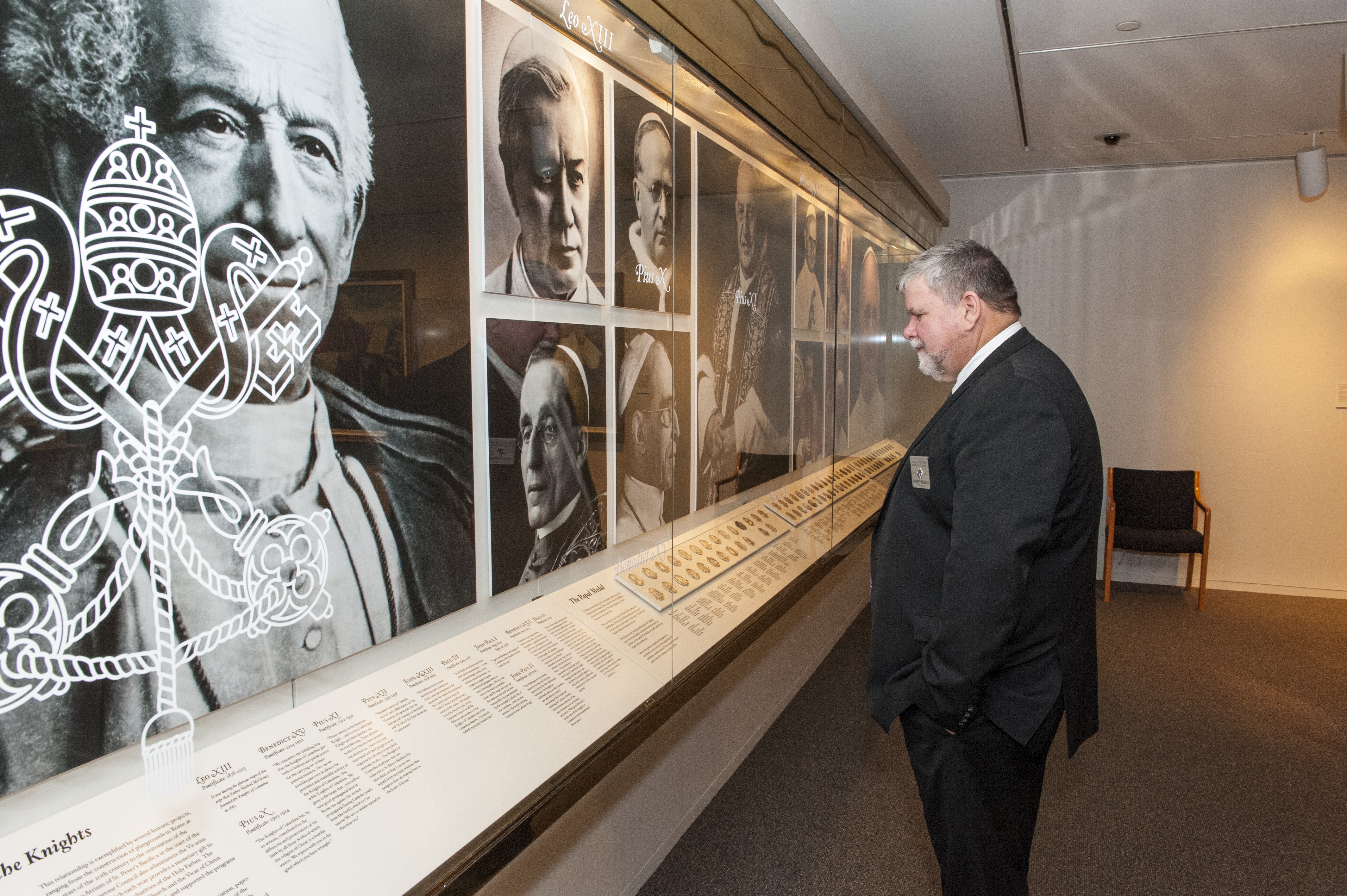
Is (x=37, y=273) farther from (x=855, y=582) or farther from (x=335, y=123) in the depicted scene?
(x=855, y=582)

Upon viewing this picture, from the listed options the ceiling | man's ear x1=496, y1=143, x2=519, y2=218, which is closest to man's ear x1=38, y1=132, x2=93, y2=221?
man's ear x1=496, y1=143, x2=519, y2=218

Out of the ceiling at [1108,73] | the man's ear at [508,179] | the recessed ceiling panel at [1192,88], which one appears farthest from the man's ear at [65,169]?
the recessed ceiling panel at [1192,88]

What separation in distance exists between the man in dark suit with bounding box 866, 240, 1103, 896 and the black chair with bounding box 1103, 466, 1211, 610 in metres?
4.46

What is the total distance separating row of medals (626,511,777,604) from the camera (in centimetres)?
207

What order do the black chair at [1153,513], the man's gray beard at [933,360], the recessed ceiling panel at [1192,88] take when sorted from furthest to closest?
the black chair at [1153,513] < the recessed ceiling panel at [1192,88] < the man's gray beard at [933,360]

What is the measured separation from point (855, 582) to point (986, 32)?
321cm

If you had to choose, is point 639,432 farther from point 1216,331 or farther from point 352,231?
point 1216,331

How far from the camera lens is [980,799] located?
70.6 inches

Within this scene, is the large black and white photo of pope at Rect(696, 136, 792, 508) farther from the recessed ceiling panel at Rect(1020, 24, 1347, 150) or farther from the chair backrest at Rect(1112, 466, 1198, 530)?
the chair backrest at Rect(1112, 466, 1198, 530)

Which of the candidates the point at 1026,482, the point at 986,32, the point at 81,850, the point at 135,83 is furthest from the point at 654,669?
the point at 986,32

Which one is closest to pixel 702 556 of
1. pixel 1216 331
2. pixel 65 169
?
pixel 65 169

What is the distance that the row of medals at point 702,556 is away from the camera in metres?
2.07

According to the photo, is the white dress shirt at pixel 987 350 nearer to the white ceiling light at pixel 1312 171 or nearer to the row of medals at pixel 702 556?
the row of medals at pixel 702 556

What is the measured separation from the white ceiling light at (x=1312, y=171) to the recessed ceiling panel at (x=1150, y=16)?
2.70 m
